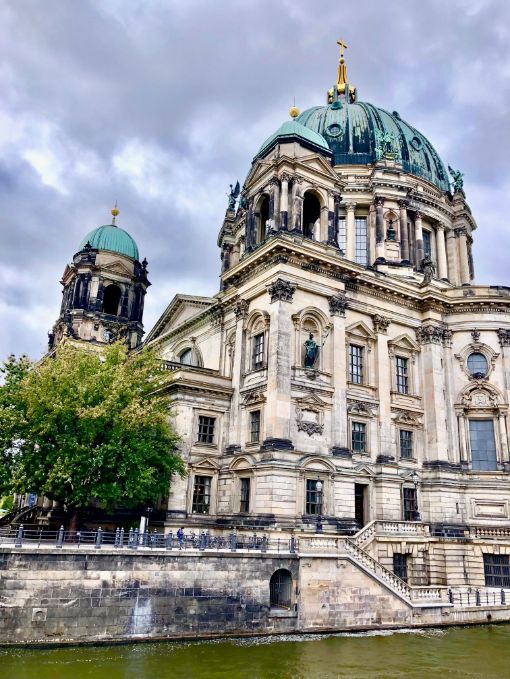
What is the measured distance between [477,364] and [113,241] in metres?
36.8

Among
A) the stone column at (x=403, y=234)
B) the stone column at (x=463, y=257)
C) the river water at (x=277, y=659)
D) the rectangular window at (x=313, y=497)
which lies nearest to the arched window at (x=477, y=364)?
the stone column at (x=403, y=234)

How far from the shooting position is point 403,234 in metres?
44.4

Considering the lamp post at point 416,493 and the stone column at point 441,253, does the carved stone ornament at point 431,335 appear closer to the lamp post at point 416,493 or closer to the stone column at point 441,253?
the lamp post at point 416,493

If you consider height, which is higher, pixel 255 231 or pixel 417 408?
pixel 255 231

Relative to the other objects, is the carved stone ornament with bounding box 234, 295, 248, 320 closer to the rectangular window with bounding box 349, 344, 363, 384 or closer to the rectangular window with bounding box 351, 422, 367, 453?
the rectangular window with bounding box 349, 344, 363, 384

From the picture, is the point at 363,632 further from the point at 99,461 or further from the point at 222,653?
the point at 99,461

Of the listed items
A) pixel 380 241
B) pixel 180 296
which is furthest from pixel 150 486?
pixel 380 241

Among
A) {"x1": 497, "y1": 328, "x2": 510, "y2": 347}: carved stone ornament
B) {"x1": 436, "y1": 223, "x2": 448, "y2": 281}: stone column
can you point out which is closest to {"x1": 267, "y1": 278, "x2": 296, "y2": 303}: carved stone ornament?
{"x1": 497, "y1": 328, "x2": 510, "y2": 347}: carved stone ornament

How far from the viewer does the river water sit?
16031 millimetres

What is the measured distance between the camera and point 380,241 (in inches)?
1736

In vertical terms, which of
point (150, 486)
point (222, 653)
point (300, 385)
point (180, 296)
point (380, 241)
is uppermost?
point (380, 241)

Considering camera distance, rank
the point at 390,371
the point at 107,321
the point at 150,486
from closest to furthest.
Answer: the point at 150,486 → the point at 390,371 → the point at 107,321

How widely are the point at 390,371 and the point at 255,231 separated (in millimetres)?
11933

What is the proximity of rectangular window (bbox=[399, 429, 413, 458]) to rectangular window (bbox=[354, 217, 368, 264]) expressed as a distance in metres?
14.8
